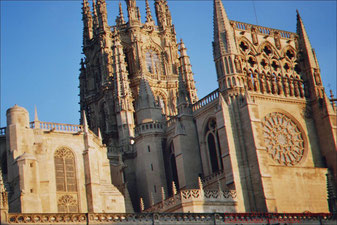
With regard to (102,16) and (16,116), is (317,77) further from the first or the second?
(102,16)

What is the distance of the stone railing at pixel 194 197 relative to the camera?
46.6m

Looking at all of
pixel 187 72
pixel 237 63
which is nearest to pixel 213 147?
pixel 237 63

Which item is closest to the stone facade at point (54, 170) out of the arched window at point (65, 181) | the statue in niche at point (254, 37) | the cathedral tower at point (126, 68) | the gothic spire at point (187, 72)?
the arched window at point (65, 181)

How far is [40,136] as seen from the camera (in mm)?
51062

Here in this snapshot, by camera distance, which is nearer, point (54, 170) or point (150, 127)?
point (54, 170)

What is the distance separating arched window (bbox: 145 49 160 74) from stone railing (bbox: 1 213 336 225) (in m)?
31.6

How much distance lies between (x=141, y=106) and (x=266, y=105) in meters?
12.3

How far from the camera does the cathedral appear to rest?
48.7m

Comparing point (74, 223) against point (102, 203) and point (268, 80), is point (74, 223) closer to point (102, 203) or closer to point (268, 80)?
point (102, 203)

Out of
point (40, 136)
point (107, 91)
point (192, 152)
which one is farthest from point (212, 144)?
point (107, 91)

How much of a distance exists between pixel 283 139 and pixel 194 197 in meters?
10.2

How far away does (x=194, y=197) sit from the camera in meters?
46.6

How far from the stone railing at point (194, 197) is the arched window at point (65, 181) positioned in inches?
256

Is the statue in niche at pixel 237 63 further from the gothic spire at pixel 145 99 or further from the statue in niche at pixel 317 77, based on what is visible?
the gothic spire at pixel 145 99
